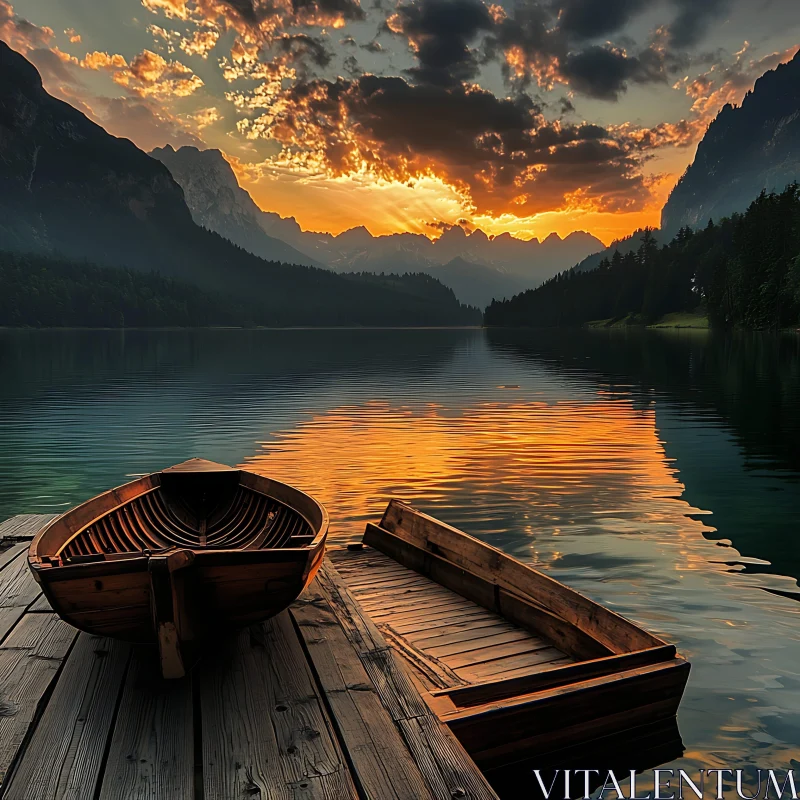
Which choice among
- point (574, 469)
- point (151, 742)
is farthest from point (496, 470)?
point (151, 742)

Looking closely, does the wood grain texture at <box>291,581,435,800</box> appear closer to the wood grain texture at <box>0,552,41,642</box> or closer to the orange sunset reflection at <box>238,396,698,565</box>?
the wood grain texture at <box>0,552,41,642</box>

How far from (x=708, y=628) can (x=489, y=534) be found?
6272 mm

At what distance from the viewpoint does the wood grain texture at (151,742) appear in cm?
467

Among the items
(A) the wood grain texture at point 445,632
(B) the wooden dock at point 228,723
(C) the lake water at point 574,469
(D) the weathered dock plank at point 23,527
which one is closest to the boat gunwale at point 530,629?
(A) the wood grain texture at point 445,632

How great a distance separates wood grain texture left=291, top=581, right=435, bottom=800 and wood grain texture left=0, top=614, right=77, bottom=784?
2341 mm

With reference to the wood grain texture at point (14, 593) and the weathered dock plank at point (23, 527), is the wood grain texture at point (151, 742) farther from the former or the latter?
the weathered dock plank at point (23, 527)

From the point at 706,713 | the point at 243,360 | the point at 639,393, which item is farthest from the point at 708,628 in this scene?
the point at 243,360

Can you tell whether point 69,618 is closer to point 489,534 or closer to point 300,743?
point 300,743

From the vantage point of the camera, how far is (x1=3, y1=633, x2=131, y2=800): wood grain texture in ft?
15.2

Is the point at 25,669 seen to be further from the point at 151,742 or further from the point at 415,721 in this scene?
the point at 415,721

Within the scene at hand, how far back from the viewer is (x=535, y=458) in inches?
1006

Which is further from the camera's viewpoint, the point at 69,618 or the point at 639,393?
the point at 639,393

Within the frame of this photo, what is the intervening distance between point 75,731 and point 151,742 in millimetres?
636

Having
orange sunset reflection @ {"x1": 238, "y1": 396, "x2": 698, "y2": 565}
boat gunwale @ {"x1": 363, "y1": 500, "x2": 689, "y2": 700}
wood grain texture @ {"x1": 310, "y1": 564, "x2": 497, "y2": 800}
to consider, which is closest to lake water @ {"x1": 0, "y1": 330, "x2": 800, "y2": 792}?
orange sunset reflection @ {"x1": 238, "y1": 396, "x2": 698, "y2": 565}
